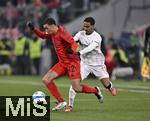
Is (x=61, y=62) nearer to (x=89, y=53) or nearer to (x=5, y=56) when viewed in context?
(x=89, y=53)

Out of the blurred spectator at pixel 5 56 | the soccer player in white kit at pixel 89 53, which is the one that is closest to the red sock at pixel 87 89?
the soccer player in white kit at pixel 89 53

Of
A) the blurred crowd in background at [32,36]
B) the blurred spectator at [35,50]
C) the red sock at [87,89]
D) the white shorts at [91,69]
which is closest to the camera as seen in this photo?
the red sock at [87,89]

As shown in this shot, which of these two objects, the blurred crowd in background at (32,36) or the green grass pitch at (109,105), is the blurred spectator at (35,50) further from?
the green grass pitch at (109,105)

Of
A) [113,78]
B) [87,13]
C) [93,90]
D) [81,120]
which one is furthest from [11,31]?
[81,120]

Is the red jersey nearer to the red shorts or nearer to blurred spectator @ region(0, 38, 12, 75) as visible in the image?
the red shorts

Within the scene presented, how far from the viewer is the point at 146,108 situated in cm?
1775

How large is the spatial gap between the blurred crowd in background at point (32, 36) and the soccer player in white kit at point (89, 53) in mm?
15402

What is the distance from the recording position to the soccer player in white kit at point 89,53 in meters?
17.6

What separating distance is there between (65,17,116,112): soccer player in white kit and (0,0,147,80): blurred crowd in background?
15402 mm

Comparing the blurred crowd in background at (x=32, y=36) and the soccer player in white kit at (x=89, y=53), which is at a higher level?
the blurred crowd in background at (x=32, y=36)

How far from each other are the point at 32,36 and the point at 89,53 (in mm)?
19395

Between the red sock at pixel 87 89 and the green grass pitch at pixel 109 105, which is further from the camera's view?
the red sock at pixel 87 89

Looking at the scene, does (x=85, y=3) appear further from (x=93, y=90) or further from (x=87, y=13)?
(x=93, y=90)

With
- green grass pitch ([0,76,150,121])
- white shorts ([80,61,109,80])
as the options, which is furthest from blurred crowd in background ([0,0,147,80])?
white shorts ([80,61,109,80])
